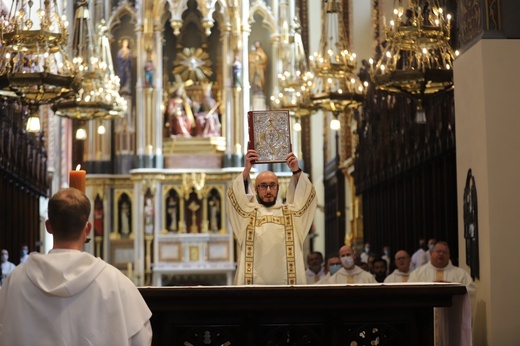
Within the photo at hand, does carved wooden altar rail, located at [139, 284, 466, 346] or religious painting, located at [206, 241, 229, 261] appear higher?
carved wooden altar rail, located at [139, 284, 466, 346]

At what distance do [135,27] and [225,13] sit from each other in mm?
2826

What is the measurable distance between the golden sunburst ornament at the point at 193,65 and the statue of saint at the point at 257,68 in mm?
1325

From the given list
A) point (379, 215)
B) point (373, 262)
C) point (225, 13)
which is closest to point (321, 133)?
point (225, 13)

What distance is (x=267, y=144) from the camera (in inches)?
398

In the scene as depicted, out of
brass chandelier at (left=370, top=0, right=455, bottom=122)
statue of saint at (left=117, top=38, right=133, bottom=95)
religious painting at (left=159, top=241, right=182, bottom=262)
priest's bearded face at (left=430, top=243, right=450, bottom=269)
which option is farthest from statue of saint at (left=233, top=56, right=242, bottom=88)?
priest's bearded face at (left=430, top=243, right=450, bottom=269)

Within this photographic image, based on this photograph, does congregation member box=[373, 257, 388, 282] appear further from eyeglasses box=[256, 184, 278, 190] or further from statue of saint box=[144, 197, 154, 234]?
statue of saint box=[144, 197, 154, 234]

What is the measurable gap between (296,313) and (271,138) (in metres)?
2.22

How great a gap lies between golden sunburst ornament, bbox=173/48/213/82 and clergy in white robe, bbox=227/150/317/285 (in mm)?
24186

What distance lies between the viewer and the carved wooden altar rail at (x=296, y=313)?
8156 millimetres

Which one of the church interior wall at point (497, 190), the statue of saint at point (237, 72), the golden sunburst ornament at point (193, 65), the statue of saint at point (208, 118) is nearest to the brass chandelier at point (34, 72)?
the church interior wall at point (497, 190)

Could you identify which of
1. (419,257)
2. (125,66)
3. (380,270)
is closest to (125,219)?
(125,66)

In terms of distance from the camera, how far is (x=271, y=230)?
10133mm

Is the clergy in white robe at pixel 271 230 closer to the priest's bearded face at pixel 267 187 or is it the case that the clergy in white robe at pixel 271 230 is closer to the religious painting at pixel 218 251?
the priest's bearded face at pixel 267 187

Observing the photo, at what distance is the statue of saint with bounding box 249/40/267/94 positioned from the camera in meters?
34.1
